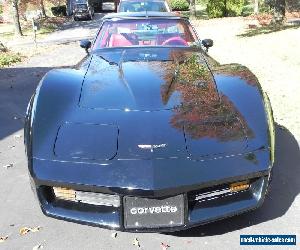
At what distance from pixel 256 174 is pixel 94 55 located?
2.61 meters

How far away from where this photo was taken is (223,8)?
27.5m

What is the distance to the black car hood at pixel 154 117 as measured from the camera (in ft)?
10.0

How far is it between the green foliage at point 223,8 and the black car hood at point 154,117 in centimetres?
2432

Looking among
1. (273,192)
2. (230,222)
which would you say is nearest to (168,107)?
(230,222)

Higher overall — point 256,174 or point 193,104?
point 193,104

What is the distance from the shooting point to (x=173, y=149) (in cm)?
303

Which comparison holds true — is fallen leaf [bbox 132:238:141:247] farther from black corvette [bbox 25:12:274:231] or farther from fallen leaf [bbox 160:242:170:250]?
black corvette [bbox 25:12:274:231]

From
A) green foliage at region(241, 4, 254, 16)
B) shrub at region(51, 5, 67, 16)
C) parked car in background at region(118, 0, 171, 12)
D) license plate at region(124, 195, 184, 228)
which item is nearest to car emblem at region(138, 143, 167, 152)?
license plate at region(124, 195, 184, 228)

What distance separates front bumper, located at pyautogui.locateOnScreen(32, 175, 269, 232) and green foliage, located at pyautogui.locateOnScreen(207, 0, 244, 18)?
25.6 meters

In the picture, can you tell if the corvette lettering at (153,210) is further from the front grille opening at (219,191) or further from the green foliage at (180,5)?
the green foliage at (180,5)

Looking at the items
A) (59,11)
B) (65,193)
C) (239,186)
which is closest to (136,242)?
(65,193)

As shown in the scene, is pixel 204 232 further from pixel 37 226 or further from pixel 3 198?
pixel 3 198

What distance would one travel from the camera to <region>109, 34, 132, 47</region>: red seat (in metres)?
5.29

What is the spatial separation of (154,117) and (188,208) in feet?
2.53
